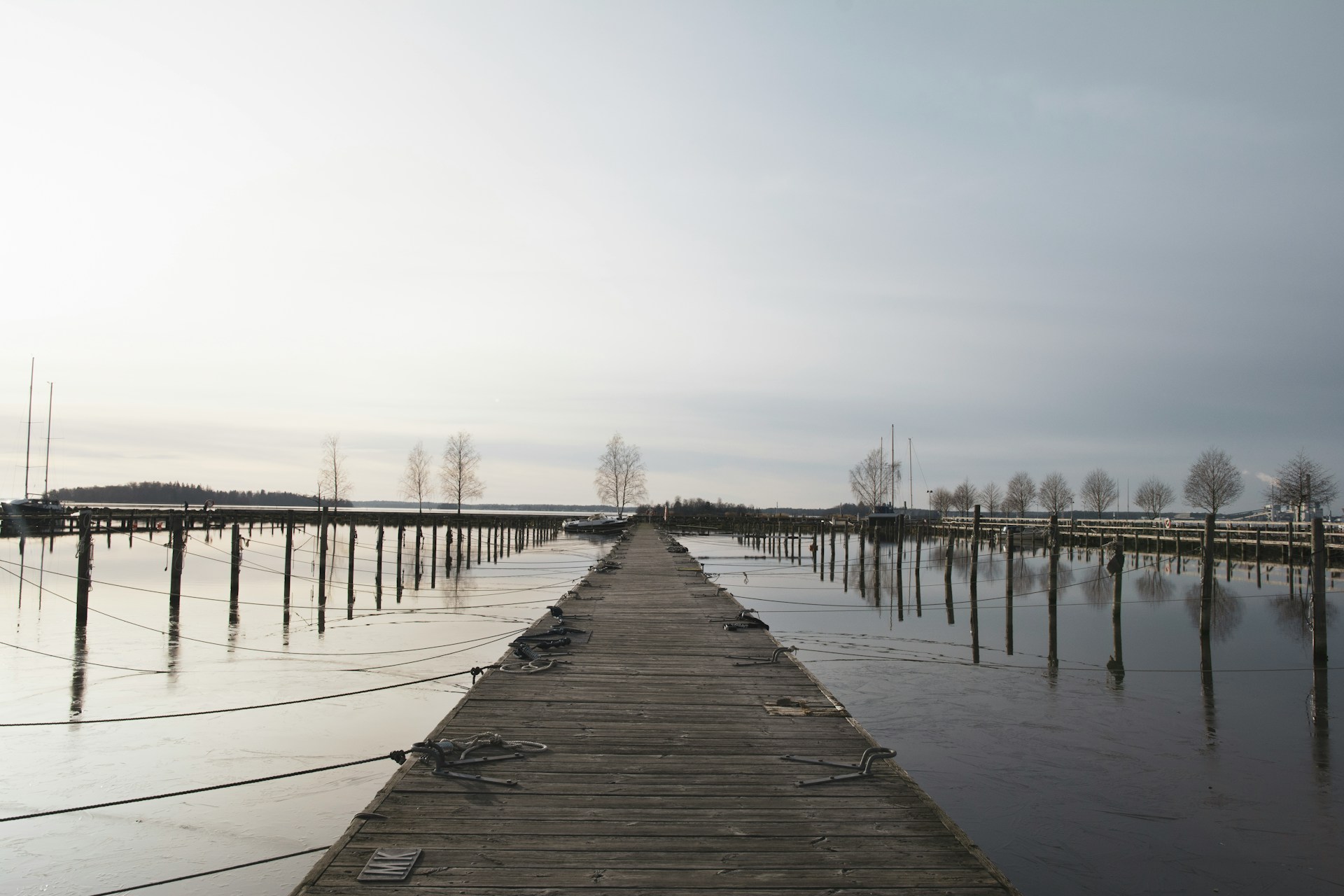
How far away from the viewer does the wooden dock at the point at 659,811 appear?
459 centimetres

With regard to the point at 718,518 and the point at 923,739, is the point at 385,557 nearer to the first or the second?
the point at 923,739

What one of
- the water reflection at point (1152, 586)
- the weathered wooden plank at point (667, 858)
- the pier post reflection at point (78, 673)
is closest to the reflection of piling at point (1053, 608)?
the water reflection at point (1152, 586)

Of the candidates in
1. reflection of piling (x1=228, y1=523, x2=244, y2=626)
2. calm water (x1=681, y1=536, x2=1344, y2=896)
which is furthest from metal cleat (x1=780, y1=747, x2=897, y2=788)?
reflection of piling (x1=228, y1=523, x2=244, y2=626)

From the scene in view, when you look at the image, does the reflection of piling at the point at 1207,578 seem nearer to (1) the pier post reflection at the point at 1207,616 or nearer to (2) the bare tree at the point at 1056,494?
(1) the pier post reflection at the point at 1207,616

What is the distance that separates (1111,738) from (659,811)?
29.1 feet

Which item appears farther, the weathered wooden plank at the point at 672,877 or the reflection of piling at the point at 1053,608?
the reflection of piling at the point at 1053,608

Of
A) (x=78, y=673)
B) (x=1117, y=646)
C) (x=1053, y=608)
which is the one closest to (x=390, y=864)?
(x=78, y=673)

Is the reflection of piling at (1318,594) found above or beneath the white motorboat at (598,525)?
above

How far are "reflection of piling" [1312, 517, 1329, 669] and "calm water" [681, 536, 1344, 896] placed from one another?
40 centimetres

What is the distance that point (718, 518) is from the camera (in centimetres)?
9656

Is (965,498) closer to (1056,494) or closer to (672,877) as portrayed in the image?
(1056,494)

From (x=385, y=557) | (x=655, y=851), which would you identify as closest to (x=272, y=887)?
(x=655, y=851)

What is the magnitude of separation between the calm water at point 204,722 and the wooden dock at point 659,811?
2532 millimetres

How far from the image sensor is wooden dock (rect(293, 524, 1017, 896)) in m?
4.59
